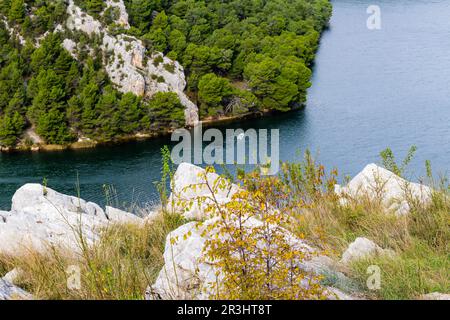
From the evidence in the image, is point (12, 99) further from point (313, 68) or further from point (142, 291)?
point (142, 291)

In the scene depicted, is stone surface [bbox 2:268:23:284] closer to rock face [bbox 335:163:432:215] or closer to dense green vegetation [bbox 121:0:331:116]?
rock face [bbox 335:163:432:215]

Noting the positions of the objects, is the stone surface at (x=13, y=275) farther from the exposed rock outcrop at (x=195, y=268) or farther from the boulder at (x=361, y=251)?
the boulder at (x=361, y=251)

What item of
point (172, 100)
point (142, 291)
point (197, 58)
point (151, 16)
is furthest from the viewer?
point (151, 16)

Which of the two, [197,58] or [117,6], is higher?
[117,6]

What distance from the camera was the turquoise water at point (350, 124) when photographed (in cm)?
3247

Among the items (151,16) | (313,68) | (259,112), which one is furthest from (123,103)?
(313,68)

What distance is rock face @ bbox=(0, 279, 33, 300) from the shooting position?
3.62 meters

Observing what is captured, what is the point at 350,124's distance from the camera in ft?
126

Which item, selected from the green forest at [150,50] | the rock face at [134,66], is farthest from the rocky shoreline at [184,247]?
the rock face at [134,66]

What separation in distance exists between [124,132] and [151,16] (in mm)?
15490

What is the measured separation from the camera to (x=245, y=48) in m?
51.3

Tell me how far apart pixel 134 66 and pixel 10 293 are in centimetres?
4397

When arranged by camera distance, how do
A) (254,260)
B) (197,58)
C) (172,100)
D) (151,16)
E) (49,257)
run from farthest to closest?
1. (151,16)
2. (197,58)
3. (172,100)
4. (49,257)
5. (254,260)

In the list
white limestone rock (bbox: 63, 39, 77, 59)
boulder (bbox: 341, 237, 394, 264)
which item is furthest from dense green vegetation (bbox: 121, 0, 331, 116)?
boulder (bbox: 341, 237, 394, 264)
